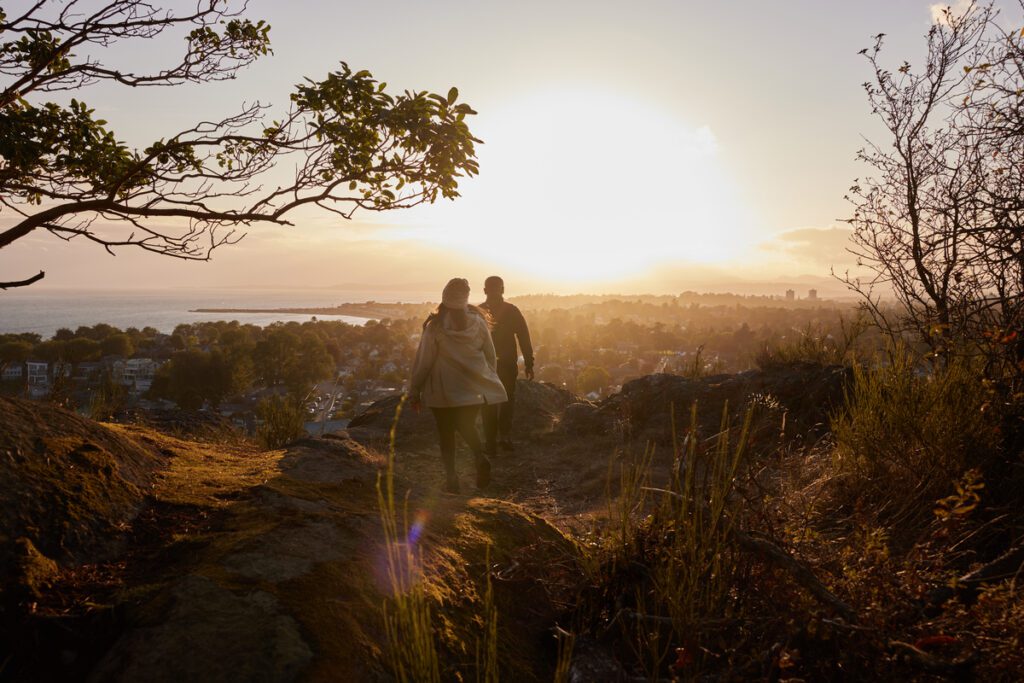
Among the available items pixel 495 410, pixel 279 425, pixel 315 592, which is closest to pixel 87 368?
pixel 279 425

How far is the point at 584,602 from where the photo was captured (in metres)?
2.60

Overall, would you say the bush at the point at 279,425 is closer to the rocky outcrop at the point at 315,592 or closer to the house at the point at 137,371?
the rocky outcrop at the point at 315,592

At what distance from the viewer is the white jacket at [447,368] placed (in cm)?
543

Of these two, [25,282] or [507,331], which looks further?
[507,331]

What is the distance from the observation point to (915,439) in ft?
13.5

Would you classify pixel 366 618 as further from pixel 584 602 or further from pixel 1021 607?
pixel 1021 607

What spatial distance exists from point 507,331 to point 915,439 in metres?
4.74

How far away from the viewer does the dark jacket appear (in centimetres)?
757

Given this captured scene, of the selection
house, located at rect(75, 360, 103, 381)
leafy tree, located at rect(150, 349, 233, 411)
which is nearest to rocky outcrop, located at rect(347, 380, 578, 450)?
leafy tree, located at rect(150, 349, 233, 411)

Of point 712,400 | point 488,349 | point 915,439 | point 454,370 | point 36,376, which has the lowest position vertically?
point 36,376


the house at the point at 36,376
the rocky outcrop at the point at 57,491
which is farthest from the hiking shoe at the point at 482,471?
the house at the point at 36,376

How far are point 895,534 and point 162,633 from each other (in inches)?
160

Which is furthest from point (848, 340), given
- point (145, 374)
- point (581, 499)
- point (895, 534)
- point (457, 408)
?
point (145, 374)

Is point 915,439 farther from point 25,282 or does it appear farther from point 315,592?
point 25,282
